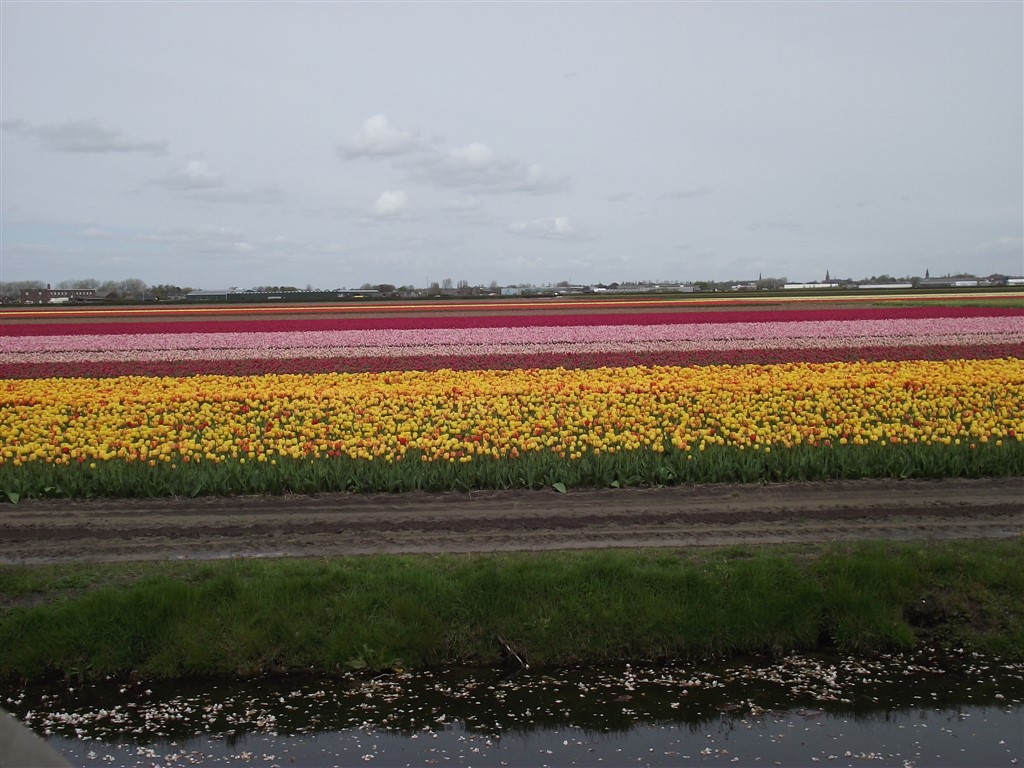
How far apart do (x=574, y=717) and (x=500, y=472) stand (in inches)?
228

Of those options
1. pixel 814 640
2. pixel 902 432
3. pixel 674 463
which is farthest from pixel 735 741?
pixel 902 432

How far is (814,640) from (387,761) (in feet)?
12.5

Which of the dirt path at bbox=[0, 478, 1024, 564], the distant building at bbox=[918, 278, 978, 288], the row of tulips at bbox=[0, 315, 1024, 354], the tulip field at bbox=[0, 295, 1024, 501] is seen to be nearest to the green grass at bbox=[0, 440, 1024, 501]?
the tulip field at bbox=[0, 295, 1024, 501]

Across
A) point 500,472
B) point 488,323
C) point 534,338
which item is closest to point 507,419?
point 500,472

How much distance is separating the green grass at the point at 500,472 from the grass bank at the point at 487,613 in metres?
3.59

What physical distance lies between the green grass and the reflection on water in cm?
490

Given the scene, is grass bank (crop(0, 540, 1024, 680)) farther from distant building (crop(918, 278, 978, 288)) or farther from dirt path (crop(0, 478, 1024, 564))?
distant building (crop(918, 278, 978, 288))

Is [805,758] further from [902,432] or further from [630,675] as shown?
[902,432]

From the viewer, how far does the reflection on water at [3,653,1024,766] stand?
6.22 meters

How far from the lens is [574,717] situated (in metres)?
6.76

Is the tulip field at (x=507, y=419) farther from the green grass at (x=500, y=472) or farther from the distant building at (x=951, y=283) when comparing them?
the distant building at (x=951, y=283)

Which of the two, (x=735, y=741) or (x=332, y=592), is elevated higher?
(x=332, y=592)

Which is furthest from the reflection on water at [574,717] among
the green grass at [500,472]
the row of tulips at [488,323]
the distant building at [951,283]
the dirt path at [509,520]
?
the distant building at [951,283]

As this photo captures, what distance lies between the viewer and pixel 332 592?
822 centimetres
